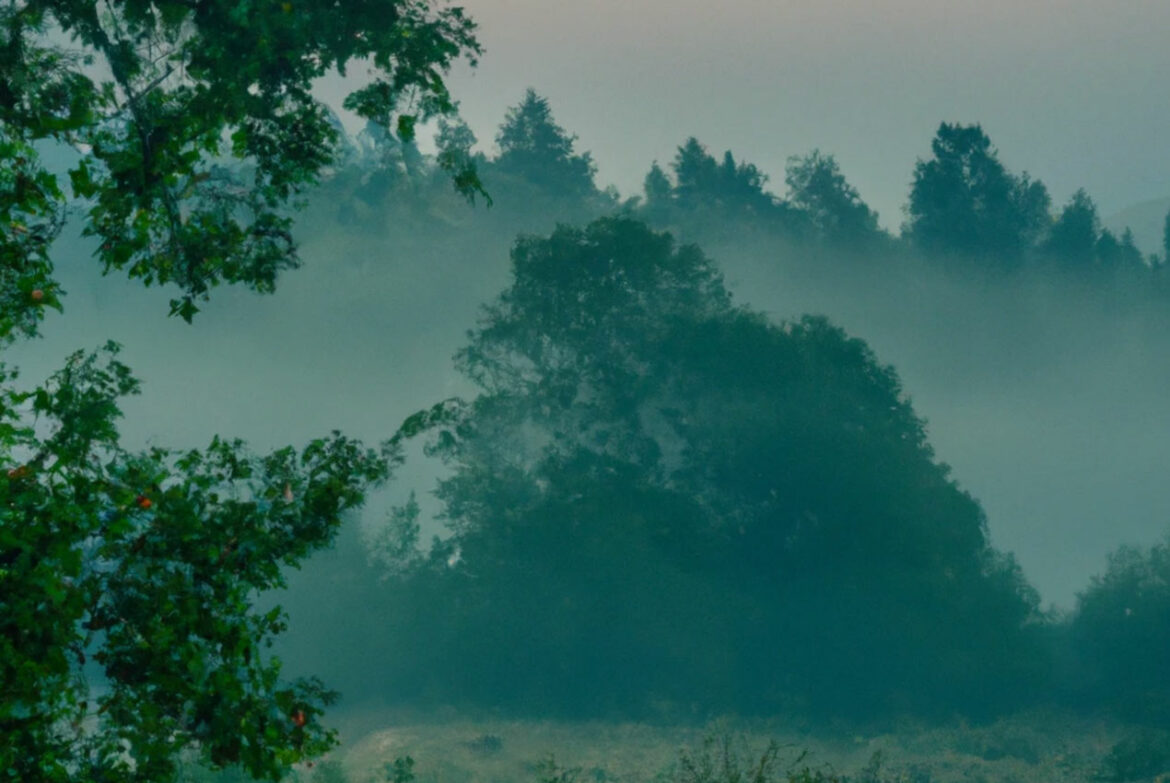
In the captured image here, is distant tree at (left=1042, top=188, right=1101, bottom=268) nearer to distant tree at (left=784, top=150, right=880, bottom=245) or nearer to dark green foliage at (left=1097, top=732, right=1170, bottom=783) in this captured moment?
distant tree at (left=784, top=150, right=880, bottom=245)

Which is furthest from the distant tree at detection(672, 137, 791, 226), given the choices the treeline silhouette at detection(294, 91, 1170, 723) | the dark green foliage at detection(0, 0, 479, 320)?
the dark green foliage at detection(0, 0, 479, 320)

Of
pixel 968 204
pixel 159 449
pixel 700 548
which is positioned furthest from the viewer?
pixel 968 204

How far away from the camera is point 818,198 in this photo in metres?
100

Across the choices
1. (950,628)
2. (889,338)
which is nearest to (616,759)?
(950,628)

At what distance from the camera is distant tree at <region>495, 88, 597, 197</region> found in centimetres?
9838

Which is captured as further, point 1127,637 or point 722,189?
point 722,189

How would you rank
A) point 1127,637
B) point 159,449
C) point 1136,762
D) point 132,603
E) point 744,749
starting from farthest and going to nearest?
point 1127,637
point 744,749
point 1136,762
point 159,449
point 132,603

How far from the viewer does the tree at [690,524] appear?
147 ft

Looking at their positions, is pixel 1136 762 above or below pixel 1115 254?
below

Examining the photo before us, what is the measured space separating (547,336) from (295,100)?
39.1 m

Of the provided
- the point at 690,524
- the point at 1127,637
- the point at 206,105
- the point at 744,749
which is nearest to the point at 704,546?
the point at 690,524

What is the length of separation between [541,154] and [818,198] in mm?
29726

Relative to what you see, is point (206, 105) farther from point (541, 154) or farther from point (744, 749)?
point (541, 154)

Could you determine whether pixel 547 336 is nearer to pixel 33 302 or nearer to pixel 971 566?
pixel 971 566
